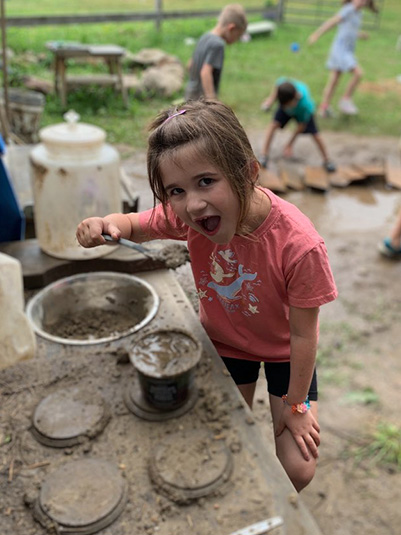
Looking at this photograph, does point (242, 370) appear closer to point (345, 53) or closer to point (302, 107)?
point (302, 107)

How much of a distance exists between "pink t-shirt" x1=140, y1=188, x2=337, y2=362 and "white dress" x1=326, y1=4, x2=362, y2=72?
6.52 metres

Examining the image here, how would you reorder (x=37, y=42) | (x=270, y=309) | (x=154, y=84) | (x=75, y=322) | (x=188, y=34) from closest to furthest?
(x=270, y=309) → (x=75, y=322) → (x=154, y=84) → (x=37, y=42) → (x=188, y=34)

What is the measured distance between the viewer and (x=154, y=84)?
7.84 metres

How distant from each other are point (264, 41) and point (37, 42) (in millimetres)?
5293

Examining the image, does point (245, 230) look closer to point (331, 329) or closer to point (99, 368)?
point (99, 368)

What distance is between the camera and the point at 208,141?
4.45 feet

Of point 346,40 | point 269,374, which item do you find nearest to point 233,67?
point 346,40

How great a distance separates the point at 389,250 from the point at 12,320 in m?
3.38

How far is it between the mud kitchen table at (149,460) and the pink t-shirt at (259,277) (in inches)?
7.8

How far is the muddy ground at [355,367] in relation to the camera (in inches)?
94.8

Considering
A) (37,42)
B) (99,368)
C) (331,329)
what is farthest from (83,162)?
(37,42)

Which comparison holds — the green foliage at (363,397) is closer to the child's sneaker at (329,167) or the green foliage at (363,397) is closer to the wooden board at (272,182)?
the wooden board at (272,182)

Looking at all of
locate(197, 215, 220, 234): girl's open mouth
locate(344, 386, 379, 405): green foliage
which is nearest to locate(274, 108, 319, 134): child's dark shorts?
locate(344, 386, 379, 405): green foliage

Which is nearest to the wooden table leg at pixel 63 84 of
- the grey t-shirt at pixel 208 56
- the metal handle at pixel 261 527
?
the grey t-shirt at pixel 208 56
